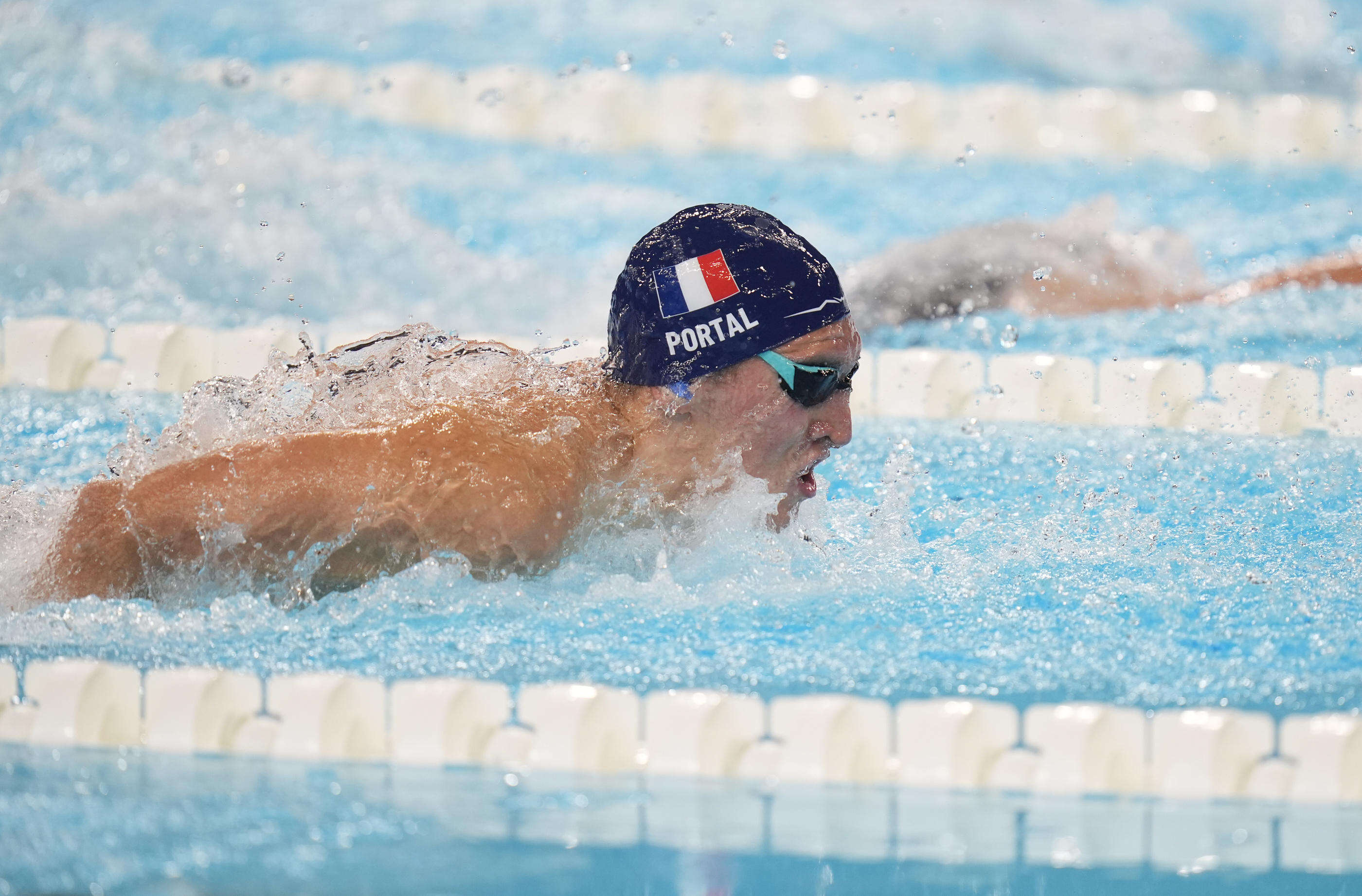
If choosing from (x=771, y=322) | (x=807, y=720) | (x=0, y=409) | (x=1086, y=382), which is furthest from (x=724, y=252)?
(x=0, y=409)

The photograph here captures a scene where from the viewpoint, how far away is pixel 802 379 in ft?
6.97

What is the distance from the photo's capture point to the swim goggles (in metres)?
2.12

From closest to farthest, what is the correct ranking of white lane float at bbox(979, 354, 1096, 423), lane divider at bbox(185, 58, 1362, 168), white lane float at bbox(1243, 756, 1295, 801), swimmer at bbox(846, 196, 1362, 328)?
1. white lane float at bbox(1243, 756, 1295, 801)
2. white lane float at bbox(979, 354, 1096, 423)
3. swimmer at bbox(846, 196, 1362, 328)
4. lane divider at bbox(185, 58, 1362, 168)

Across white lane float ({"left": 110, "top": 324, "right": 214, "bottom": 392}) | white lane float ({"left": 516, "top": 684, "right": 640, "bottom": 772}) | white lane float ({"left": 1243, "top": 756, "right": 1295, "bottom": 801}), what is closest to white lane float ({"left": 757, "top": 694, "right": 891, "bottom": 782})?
white lane float ({"left": 516, "top": 684, "right": 640, "bottom": 772})

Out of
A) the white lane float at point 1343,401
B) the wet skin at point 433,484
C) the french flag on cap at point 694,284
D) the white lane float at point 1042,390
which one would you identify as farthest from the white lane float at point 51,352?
the white lane float at point 1343,401

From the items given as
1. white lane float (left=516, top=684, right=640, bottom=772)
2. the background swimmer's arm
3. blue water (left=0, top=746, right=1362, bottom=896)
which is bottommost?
blue water (left=0, top=746, right=1362, bottom=896)

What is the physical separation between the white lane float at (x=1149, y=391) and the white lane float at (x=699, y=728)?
180 cm

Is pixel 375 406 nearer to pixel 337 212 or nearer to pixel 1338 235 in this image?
pixel 337 212

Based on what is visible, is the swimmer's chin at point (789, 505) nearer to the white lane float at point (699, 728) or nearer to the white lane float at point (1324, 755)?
the white lane float at point (699, 728)

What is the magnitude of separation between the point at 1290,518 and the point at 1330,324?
1.54 meters

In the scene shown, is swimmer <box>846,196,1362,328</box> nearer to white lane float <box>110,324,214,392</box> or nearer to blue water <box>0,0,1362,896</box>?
blue water <box>0,0,1362,896</box>

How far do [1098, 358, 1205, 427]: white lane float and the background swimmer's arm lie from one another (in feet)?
2.34

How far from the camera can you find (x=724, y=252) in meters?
2.14

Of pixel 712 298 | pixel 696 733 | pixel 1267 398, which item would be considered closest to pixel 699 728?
pixel 696 733
